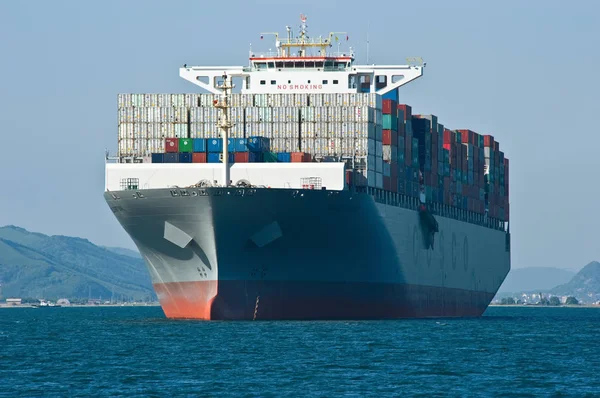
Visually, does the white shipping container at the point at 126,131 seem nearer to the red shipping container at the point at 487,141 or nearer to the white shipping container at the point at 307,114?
the white shipping container at the point at 307,114

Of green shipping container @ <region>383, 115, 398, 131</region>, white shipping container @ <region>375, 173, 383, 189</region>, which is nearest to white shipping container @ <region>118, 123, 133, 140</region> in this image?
white shipping container @ <region>375, 173, 383, 189</region>

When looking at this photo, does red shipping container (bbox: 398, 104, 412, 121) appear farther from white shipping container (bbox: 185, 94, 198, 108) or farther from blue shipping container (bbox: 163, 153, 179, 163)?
blue shipping container (bbox: 163, 153, 179, 163)

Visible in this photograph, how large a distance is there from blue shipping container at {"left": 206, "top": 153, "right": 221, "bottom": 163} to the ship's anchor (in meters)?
18.8

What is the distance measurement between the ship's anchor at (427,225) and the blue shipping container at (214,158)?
61.6 feet

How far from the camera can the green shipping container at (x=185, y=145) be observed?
75000 mm

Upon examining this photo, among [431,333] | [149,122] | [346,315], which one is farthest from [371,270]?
[149,122]

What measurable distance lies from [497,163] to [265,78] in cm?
3102

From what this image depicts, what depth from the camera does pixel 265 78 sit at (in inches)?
3440

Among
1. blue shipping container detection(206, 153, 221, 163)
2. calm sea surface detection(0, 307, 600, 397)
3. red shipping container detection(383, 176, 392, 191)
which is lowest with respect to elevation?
calm sea surface detection(0, 307, 600, 397)

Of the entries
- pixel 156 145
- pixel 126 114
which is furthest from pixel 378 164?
pixel 126 114

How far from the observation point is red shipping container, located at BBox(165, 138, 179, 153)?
75.5 meters

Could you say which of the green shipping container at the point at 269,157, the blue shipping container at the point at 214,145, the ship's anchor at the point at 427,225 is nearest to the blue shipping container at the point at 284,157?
the green shipping container at the point at 269,157

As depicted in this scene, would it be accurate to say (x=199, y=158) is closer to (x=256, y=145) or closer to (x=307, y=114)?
(x=256, y=145)

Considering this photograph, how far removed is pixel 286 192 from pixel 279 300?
6123 mm
